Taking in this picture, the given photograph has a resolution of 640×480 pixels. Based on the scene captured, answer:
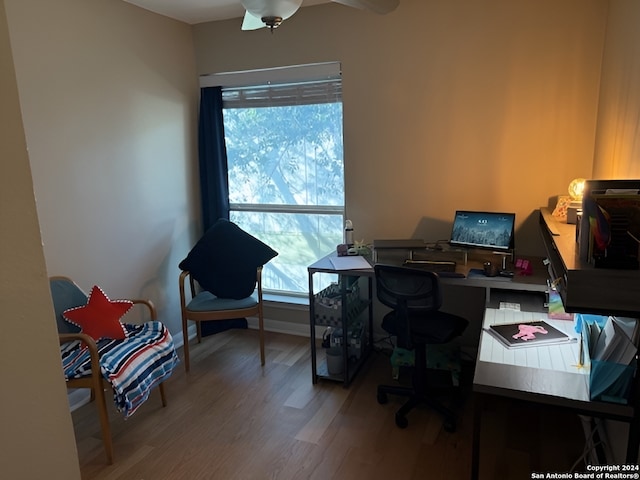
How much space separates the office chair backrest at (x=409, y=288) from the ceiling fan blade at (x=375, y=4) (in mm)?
1355

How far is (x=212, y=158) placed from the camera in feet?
12.4

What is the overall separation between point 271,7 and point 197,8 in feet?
6.14

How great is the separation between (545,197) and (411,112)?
103 centimetres

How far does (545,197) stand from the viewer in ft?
9.51

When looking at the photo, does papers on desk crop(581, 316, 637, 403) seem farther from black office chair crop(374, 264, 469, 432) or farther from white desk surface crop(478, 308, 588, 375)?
black office chair crop(374, 264, 469, 432)

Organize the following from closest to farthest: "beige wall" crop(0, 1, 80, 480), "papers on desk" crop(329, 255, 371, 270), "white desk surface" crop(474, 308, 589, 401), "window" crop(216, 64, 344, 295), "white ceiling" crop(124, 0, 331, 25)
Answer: "beige wall" crop(0, 1, 80, 480) < "white desk surface" crop(474, 308, 589, 401) < "papers on desk" crop(329, 255, 371, 270) < "white ceiling" crop(124, 0, 331, 25) < "window" crop(216, 64, 344, 295)

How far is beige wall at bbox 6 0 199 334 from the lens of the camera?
264 centimetres

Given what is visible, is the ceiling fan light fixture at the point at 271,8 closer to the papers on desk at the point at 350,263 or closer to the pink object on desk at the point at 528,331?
the papers on desk at the point at 350,263

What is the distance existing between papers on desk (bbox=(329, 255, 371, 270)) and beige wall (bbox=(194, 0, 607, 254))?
0.45 metres

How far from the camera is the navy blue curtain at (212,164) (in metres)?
3.76

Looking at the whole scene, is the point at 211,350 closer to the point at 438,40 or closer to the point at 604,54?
the point at 438,40

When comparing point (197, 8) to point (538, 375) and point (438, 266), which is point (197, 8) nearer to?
point (438, 266)

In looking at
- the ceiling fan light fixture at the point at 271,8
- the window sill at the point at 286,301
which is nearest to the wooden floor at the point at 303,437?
the window sill at the point at 286,301

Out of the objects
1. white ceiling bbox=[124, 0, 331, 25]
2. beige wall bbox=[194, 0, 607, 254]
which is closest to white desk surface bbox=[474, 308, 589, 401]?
beige wall bbox=[194, 0, 607, 254]
